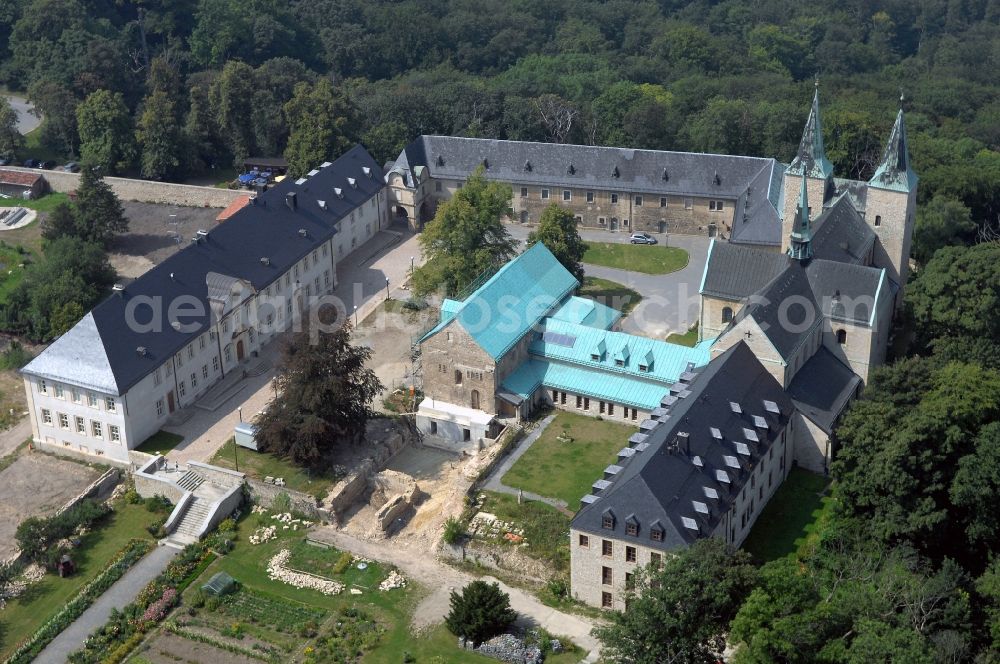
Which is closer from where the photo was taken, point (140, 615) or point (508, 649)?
point (508, 649)

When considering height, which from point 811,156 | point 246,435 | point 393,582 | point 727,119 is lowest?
point 393,582

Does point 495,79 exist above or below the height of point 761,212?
below

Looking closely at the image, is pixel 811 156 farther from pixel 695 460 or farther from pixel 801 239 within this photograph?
pixel 695 460

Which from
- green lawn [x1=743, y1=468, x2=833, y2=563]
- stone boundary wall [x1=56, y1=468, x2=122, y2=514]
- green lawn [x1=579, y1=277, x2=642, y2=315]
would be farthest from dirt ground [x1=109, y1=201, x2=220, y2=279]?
green lawn [x1=743, y1=468, x2=833, y2=563]

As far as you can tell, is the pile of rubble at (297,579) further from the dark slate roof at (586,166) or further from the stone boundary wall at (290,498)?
the dark slate roof at (586,166)

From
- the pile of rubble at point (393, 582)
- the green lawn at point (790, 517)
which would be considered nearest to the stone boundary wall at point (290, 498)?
the pile of rubble at point (393, 582)

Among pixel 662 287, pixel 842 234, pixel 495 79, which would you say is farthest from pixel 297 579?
pixel 495 79

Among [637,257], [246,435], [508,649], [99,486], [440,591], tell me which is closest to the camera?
[508,649]

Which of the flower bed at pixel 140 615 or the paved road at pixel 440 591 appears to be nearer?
the flower bed at pixel 140 615
